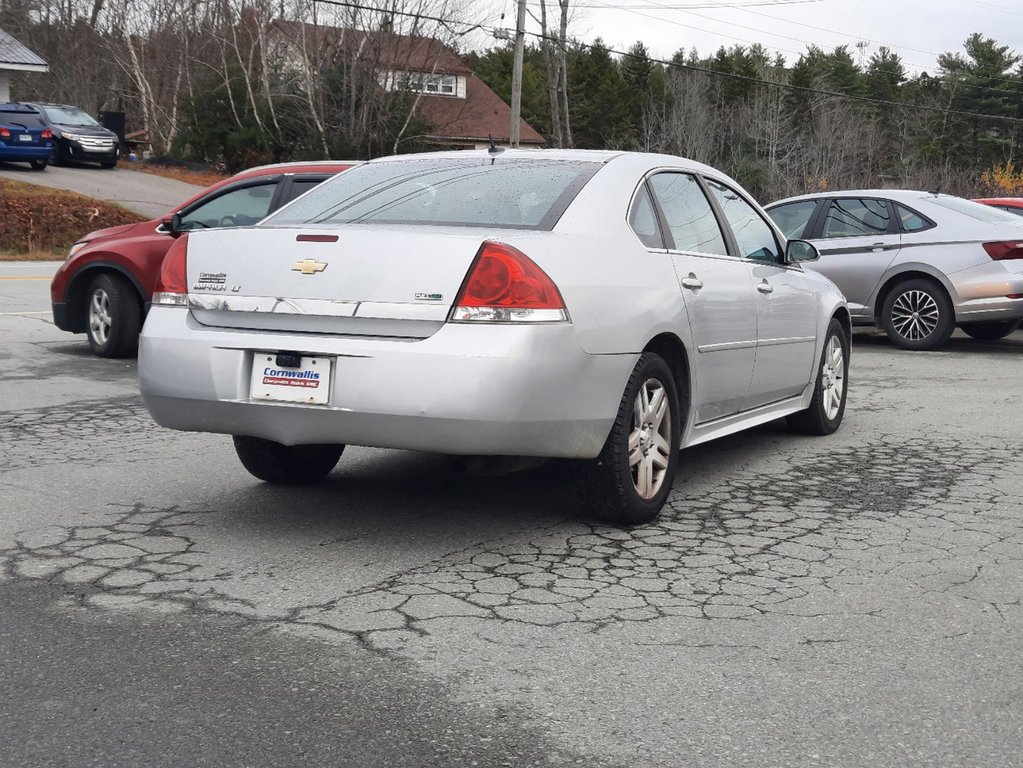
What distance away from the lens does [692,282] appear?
224 inches

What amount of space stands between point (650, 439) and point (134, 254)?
6.37 meters

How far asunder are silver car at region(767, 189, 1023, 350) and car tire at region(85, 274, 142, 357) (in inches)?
266

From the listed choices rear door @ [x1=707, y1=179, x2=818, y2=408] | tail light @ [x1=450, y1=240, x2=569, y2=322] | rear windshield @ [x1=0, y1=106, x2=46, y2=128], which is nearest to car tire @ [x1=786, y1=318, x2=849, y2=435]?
rear door @ [x1=707, y1=179, x2=818, y2=408]

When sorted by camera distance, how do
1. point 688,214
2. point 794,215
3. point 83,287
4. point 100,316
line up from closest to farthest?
1. point 688,214
2. point 100,316
3. point 83,287
4. point 794,215

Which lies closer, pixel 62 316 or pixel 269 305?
pixel 269 305

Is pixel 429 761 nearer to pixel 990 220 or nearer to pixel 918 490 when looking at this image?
pixel 918 490

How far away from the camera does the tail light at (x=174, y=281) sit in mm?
5207

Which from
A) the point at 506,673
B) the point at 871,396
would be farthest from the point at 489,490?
the point at 871,396

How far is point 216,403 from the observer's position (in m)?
4.98

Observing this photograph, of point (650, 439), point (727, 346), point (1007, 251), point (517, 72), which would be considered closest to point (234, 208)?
point (727, 346)

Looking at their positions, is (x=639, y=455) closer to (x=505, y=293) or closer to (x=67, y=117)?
(x=505, y=293)

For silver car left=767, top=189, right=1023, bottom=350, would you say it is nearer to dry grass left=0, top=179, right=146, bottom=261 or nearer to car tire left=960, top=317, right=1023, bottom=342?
car tire left=960, top=317, right=1023, bottom=342

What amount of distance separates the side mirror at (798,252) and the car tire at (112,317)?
18.4ft

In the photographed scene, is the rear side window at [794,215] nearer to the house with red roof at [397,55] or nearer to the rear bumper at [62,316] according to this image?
the rear bumper at [62,316]
